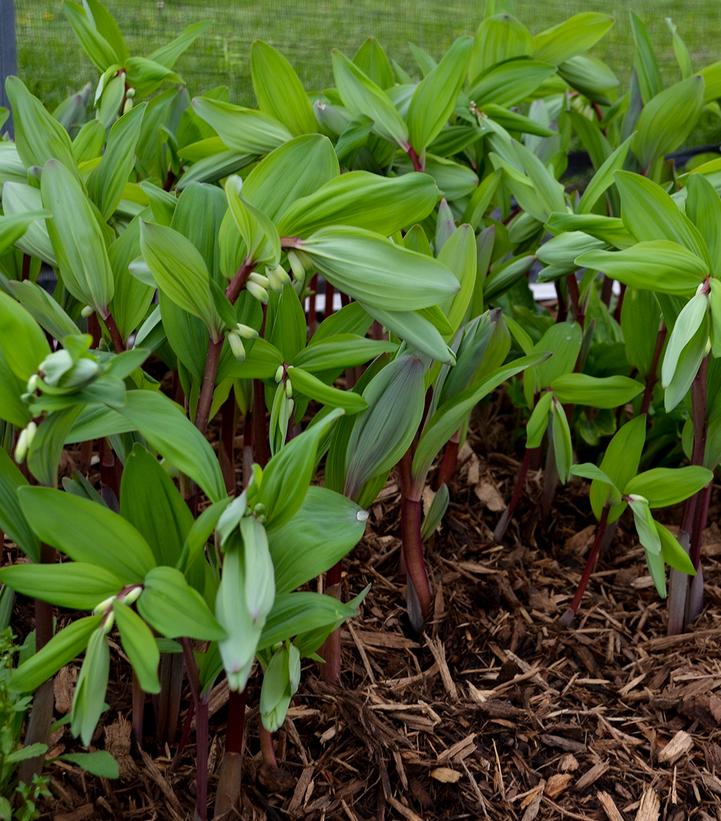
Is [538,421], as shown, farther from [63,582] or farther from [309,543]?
[63,582]

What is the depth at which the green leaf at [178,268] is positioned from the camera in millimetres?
664

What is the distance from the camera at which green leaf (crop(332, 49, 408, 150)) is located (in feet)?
3.37

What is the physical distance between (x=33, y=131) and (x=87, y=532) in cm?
39

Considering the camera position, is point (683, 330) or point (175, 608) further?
point (683, 330)

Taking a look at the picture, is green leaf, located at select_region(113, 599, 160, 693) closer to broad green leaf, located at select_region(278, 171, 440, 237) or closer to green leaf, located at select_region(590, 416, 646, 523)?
broad green leaf, located at select_region(278, 171, 440, 237)

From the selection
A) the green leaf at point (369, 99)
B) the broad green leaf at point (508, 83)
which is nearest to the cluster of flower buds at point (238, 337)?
the green leaf at point (369, 99)

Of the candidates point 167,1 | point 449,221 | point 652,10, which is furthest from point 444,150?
point 652,10

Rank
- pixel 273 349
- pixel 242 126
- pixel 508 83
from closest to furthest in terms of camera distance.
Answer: pixel 273 349 → pixel 242 126 → pixel 508 83

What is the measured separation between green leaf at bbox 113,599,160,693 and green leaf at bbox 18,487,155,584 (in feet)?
0.13

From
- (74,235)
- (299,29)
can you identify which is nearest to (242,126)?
(74,235)

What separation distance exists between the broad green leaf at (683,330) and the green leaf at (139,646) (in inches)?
17.1

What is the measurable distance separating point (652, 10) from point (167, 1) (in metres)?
1.26

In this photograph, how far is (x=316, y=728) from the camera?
94cm

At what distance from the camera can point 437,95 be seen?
103cm
